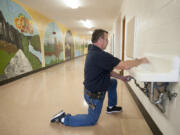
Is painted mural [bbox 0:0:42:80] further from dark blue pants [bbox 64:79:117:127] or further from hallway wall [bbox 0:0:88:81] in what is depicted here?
dark blue pants [bbox 64:79:117:127]

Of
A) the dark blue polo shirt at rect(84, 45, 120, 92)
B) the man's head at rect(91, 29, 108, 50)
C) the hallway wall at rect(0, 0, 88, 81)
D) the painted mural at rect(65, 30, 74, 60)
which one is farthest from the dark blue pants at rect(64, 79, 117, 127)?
the painted mural at rect(65, 30, 74, 60)

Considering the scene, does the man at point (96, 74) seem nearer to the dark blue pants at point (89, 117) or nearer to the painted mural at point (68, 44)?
the dark blue pants at point (89, 117)

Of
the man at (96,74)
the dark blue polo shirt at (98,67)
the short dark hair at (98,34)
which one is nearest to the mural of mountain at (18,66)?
the man at (96,74)

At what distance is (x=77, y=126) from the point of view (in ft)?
5.45

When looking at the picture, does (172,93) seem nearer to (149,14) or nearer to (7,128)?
(149,14)

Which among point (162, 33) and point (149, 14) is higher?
point (149, 14)

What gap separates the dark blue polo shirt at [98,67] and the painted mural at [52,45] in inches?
210

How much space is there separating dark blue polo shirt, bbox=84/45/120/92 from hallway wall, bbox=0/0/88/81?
3.29 m

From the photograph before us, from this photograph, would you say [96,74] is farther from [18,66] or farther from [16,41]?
[16,41]

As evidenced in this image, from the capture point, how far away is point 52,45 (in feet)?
22.9

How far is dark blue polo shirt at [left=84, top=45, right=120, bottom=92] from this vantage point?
1345 mm

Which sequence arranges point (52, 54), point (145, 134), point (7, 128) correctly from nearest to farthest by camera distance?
1. point (145, 134)
2. point (7, 128)
3. point (52, 54)

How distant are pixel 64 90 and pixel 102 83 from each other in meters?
1.80

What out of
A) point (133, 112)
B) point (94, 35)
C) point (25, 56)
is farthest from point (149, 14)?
point (25, 56)
